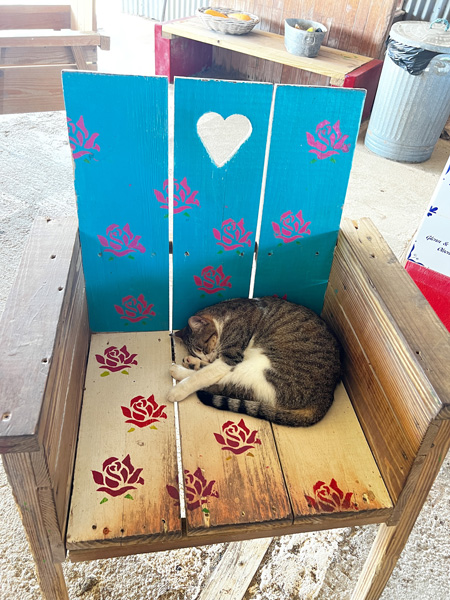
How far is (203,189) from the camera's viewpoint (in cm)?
125

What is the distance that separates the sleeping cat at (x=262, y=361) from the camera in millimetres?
1233

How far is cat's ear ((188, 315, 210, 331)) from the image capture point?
1.36 metres

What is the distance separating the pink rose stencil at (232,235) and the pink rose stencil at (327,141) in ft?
0.86

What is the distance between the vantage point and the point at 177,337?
143 centimetres

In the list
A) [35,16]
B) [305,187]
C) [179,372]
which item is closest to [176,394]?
[179,372]

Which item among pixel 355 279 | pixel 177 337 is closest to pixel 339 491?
pixel 355 279

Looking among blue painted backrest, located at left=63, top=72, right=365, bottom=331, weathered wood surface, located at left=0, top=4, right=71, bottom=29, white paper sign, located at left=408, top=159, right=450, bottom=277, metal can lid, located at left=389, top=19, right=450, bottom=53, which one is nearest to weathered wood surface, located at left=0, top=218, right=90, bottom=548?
blue painted backrest, located at left=63, top=72, right=365, bottom=331

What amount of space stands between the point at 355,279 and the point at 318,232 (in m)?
0.18

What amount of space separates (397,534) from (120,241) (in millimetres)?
970

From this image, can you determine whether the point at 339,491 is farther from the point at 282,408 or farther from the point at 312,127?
the point at 312,127

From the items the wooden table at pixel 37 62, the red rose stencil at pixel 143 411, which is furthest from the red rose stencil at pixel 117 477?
the wooden table at pixel 37 62

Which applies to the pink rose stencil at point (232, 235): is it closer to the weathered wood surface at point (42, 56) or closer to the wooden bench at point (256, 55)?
the weathered wood surface at point (42, 56)

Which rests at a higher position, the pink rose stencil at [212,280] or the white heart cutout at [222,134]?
the white heart cutout at [222,134]

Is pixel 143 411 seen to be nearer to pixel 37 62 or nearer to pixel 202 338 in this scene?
pixel 202 338
